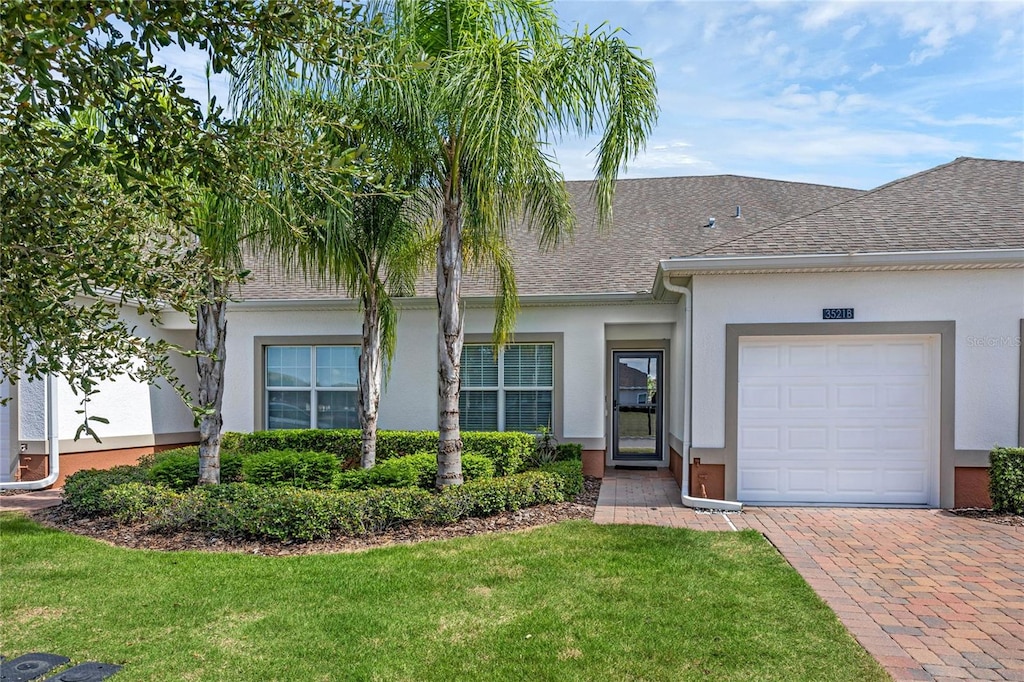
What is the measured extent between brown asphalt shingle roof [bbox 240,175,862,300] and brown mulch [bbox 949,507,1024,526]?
592 cm

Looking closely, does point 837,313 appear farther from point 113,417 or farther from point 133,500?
point 113,417

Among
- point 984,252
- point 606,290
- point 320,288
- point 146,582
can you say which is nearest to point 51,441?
point 320,288

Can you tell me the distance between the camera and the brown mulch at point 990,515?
27.0ft

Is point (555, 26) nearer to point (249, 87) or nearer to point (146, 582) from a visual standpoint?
point (249, 87)

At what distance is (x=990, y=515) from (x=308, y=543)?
8.58m

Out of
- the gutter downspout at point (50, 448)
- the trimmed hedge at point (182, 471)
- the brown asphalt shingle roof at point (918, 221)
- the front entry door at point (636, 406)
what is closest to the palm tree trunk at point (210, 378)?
the trimmed hedge at point (182, 471)

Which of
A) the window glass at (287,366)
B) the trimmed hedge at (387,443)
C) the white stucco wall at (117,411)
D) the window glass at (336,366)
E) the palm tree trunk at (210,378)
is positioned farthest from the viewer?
the window glass at (287,366)

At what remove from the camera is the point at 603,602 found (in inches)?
216

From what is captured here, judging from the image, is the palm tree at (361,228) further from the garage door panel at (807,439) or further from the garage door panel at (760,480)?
the garage door panel at (807,439)

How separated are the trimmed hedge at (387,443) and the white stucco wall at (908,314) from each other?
10.6ft

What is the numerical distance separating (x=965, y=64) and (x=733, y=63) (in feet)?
8.86

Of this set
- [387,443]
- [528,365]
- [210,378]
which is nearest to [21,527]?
[210,378]

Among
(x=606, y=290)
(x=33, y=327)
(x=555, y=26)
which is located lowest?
(x=33, y=327)

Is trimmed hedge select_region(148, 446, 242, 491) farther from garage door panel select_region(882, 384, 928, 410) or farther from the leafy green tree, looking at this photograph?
garage door panel select_region(882, 384, 928, 410)
